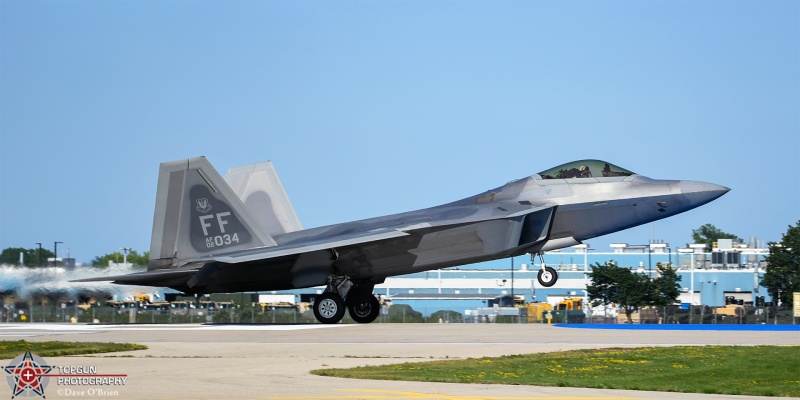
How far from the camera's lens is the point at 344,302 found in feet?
84.9

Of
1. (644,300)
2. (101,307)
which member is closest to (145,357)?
(101,307)

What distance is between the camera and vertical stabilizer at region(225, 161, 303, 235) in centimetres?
2955

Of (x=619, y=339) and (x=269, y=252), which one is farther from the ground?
(x=269, y=252)

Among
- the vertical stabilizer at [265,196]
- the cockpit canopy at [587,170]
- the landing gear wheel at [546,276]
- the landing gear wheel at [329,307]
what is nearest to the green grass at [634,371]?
the landing gear wheel at [546,276]

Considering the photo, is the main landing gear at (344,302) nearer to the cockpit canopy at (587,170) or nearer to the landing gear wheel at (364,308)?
the landing gear wheel at (364,308)

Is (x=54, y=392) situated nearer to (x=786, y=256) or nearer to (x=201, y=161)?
(x=201, y=161)

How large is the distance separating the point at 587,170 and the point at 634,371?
10.2 meters

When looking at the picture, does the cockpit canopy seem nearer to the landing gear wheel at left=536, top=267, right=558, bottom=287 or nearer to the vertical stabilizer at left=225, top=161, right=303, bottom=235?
the landing gear wheel at left=536, top=267, right=558, bottom=287

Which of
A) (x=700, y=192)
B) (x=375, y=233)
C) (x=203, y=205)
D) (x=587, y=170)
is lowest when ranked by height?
(x=375, y=233)

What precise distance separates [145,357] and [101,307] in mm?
17948

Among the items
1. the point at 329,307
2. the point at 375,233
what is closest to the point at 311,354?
the point at 375,233

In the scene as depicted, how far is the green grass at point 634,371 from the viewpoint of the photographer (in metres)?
13.7

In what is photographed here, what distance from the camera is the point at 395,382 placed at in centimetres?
1379

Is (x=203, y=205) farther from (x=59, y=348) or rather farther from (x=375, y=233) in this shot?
(x=59, y=348)
